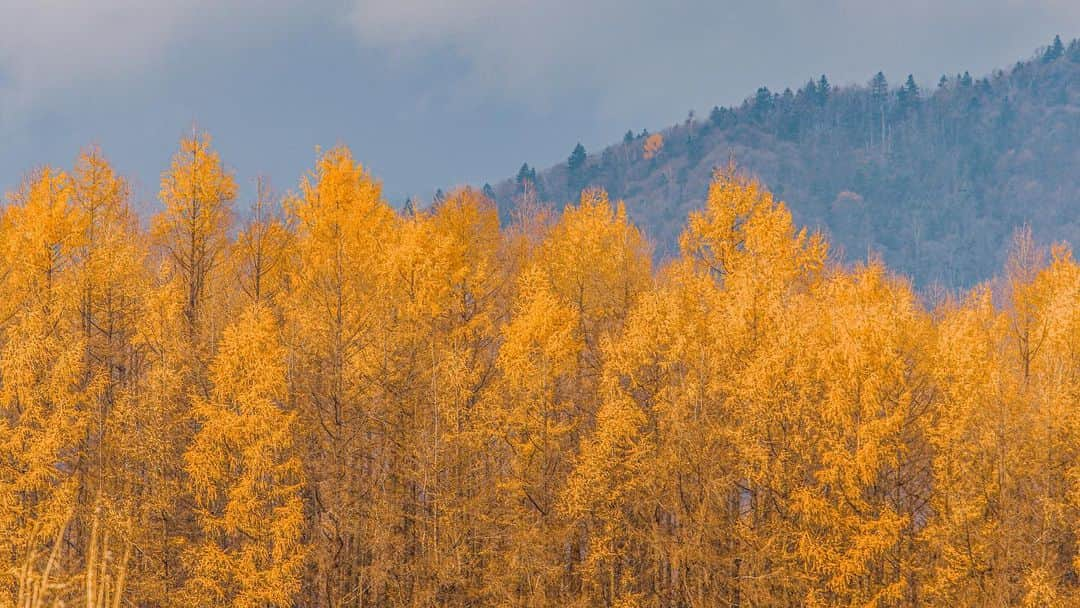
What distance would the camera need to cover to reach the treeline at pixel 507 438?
53.3 feet

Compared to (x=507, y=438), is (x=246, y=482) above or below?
below

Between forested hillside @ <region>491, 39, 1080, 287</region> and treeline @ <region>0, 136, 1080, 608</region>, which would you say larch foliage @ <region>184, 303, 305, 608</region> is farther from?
forested hillside @ <region>491, 39, 1080, 287</region>

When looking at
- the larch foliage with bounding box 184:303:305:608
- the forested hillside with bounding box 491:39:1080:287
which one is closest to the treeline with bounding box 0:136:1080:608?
the larch foliage with bounding box 184:303:305:608

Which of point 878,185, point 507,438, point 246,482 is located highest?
point 878,185

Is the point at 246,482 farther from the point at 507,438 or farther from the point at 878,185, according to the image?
the point at 878,185

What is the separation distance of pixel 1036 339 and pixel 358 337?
1879 centimetres

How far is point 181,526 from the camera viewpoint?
676 inches

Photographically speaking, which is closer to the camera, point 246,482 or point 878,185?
point 246,482

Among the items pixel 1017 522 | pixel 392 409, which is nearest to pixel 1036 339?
pixel 1017 522

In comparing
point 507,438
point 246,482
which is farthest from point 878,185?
point 246,482

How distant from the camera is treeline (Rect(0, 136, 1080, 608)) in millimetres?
16234

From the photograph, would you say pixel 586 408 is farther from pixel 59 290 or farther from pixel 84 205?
pixel 84 205

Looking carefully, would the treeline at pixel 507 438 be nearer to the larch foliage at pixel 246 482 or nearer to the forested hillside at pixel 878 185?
the larch foliage at pixel 246 482

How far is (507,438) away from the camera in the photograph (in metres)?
18.6
